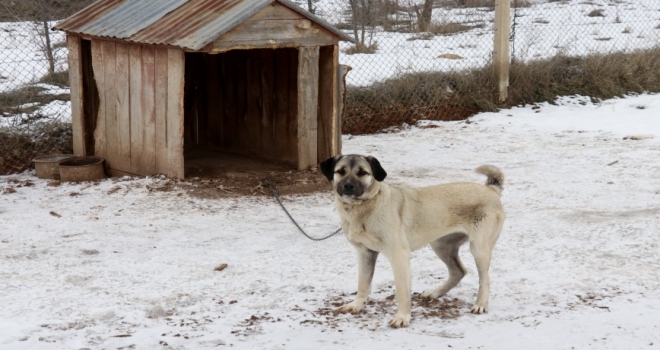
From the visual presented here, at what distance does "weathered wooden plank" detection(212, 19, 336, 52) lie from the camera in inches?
321

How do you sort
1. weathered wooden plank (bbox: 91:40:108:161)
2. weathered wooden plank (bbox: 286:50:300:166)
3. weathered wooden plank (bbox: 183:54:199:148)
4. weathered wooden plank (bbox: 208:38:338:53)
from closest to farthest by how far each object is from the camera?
weathered wooden plank (bbox: 208:38:338:53) < weathered wooden plank (bbox: 91:40:108:161) < weathered wooden plank (bbox: 286:50:300:166) < weathered wooden plank (bbox: 183:54:199:148)

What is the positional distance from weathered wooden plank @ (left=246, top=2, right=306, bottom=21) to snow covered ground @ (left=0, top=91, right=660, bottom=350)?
72.9 inches

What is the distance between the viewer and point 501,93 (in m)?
12.5

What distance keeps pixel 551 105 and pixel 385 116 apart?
9.14 ft

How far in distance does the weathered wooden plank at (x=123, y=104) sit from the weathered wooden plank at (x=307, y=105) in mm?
1792

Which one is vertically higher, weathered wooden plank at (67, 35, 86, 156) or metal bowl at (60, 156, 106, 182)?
weathered wooden plank at (67, 35, 86, 156)

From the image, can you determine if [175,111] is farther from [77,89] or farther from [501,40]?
[501,40]

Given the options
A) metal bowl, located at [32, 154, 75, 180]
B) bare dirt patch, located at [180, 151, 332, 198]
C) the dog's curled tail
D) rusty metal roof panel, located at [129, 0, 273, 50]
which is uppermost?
rusty metal roof panel, located at [129, 0, 273, 50]

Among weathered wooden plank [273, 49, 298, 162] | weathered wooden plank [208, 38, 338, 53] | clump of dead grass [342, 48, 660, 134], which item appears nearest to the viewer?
weathered wooden plank [208, 38, 338, 53]

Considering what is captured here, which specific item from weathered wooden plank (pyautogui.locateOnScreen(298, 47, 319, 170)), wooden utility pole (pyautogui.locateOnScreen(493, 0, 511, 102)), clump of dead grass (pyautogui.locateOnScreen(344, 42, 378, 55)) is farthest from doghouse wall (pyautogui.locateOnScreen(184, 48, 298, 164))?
wooden utility pole (pyautogui.locateOnScreen(493, 0, 511, 102))

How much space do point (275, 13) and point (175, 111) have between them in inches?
55.7

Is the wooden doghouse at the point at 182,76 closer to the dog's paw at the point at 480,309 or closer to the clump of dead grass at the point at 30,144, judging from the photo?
the clump of dead grass at the point at 30,144

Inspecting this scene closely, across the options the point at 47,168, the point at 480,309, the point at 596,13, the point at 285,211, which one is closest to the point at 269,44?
the point at 285,211

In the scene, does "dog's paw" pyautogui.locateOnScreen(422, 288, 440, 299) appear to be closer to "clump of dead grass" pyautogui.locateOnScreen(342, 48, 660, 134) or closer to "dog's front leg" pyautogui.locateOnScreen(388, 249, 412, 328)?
"dog's front leg" pyautogui.locateOnScreen(388, 249, 412, 328)
